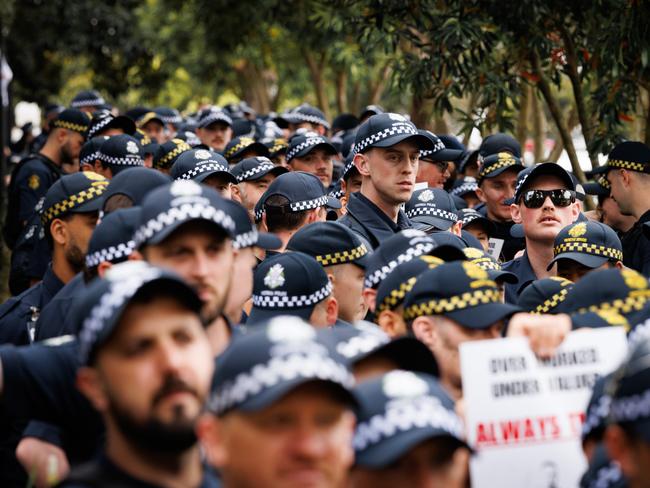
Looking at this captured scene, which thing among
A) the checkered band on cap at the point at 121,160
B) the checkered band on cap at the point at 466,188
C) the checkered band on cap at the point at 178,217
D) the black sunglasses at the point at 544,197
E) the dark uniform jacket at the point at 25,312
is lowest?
the checkered band on cap at the point at 466,188

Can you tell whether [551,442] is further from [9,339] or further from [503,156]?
[503,156]

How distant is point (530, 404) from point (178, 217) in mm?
1497

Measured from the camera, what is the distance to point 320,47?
2173 cm

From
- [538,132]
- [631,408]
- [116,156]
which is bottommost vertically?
[538,132]

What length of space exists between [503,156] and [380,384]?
302 inches

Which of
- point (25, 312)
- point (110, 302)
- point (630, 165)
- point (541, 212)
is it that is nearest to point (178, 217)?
point (110, 302)

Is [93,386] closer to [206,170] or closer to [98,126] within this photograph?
[206,170]

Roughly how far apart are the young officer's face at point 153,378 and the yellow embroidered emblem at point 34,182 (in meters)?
8.34

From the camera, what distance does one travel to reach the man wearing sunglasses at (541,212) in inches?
365

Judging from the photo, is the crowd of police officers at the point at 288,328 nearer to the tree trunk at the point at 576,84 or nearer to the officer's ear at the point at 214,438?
the officer's ear at the point at 214,438

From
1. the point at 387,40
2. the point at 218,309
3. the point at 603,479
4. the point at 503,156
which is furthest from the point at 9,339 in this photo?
the point at 387,40

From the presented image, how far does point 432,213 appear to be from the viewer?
9562 mm

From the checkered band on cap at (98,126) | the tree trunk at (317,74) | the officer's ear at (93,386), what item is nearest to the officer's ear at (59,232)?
the officer's ear at (93,386)

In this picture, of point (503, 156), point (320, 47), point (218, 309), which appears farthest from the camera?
point (320, 47)
